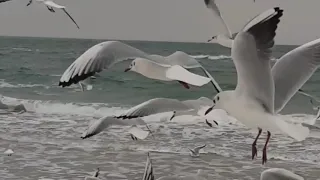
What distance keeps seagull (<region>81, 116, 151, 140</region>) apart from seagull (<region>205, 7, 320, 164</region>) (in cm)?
14

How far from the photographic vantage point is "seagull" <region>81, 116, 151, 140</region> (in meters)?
0.60

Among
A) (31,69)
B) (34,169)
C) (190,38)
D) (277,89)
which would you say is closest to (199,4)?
(190,38)

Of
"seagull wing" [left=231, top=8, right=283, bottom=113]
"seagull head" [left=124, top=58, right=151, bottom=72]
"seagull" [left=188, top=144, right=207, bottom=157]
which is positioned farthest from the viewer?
"seagull" [left=188, top=144, right=207, bottom=157]

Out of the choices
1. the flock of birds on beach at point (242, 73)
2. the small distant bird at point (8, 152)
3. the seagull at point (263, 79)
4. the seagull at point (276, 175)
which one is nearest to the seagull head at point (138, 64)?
the flock of birds on beach at point (242, 73)

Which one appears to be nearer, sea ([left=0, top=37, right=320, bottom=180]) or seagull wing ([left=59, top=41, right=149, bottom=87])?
seagull wing ([left=59, top=41, right=149, bottom=87])

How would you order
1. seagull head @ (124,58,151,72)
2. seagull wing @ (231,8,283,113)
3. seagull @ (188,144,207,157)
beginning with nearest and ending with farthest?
1. seagull wing @ (231,8,283,113)
2. seagull head @ (124,58,151,72)
3. seagull @ (188,144,207,157)

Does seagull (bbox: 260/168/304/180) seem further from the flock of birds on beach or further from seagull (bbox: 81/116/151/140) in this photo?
seagull (bbox: 81/116/151/140)

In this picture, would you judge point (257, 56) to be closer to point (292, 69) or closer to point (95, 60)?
point (292, 69)

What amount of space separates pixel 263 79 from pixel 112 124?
0.23m

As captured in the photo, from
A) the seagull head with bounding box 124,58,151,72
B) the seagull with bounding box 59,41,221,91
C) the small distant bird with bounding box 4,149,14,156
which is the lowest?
the small distant bird with bounding box 4,149,14,156

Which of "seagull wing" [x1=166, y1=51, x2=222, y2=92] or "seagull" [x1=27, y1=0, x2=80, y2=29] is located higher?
"seagull" [x1=27, y1=0, x2=80, y2=29]

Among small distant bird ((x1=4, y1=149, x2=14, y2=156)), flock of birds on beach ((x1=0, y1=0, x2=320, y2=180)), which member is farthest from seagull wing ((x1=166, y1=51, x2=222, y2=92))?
small distant bird ((x1=4, y1=149, x2=14, y2=156))

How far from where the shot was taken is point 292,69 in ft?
1.73

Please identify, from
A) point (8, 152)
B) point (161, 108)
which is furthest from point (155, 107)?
point (8, 152)
